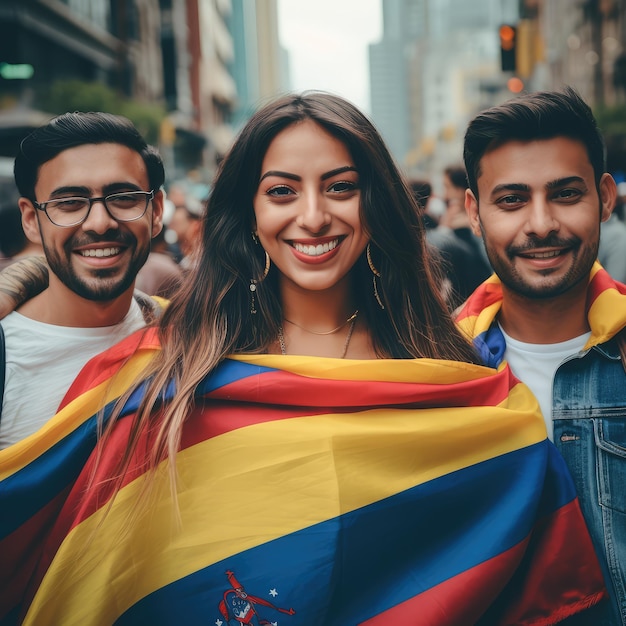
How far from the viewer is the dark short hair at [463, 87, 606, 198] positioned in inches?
110

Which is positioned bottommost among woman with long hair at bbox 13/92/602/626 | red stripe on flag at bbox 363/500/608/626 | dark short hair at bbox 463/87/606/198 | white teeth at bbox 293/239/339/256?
red stripe on flag at bbox 363/500/608/626

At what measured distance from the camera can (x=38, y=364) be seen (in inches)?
114

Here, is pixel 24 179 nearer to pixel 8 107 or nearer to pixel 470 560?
pixel 470 560

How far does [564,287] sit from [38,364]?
6.25 feet

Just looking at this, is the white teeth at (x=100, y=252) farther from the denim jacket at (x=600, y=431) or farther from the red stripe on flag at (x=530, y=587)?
the red stripe on flag at (x=530, y=587)

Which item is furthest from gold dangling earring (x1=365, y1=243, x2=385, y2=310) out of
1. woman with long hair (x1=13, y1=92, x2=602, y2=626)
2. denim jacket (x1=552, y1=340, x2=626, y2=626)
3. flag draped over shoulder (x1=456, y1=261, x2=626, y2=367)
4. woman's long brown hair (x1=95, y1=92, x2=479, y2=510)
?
denim jacket (x1=552, y1=340, x2=626, y2=626)

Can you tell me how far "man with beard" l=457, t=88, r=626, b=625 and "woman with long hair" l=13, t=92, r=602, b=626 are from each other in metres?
0.12

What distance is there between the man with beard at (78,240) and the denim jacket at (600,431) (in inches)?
55.8

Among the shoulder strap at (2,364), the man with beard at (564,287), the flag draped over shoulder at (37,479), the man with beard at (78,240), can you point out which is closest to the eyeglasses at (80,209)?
the man with beard at (78,240)

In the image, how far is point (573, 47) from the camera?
52.0 meters

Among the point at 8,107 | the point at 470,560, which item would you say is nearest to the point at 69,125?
the point at 470,560

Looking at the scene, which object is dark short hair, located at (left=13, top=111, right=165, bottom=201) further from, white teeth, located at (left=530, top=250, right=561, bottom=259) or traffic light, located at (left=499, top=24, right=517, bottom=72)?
traffic light, located at (left=499, top=24, right=517, bottom=72)

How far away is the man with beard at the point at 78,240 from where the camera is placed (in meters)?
2.95

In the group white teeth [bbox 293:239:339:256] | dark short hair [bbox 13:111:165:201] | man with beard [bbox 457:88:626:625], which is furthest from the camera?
dark short hair [bbox 13:111:165:201]
